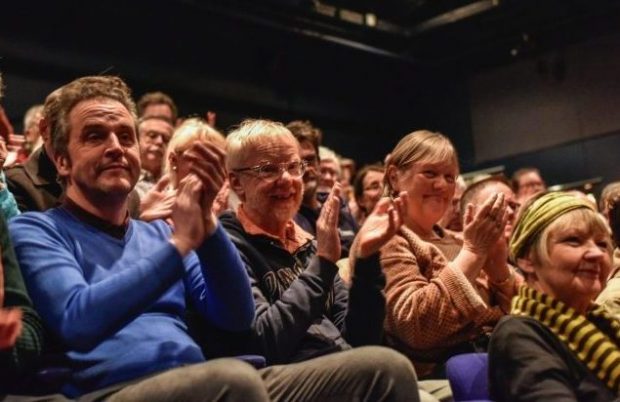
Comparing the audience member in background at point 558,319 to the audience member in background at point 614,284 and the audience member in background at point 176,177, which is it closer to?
the audience member in background at point 614,284

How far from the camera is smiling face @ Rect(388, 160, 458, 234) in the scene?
2150 mm

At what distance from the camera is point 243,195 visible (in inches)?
78.8

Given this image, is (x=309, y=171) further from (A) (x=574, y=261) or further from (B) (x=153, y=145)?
(A) (x=574, y=261)

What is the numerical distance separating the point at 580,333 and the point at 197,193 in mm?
861

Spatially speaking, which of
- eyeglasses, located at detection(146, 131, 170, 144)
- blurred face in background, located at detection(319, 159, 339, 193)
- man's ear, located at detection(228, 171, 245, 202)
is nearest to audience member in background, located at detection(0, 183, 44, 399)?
man's ear, located at detection(228, 171, 245, 202)

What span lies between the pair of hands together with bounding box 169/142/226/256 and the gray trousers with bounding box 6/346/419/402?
0.25m

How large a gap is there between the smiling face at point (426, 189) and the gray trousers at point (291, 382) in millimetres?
817

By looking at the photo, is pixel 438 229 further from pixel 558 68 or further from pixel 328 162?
pixel 558 68

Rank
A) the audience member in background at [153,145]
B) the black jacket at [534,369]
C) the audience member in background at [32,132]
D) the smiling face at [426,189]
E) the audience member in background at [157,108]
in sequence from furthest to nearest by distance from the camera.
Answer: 1. the audience member in background at [157,108]
2. the audience member in background at [153,145]
3. the audience member in background at [32,132]
4. the smiling face at [426,189]
5. the black jacket at [534,369]

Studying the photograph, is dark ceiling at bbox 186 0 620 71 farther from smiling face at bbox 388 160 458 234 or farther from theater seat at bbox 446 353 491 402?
theater seat at bbox 446 353 491 402

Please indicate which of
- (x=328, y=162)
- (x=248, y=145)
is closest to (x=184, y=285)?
(x=248, y=145)

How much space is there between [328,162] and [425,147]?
4.98ft

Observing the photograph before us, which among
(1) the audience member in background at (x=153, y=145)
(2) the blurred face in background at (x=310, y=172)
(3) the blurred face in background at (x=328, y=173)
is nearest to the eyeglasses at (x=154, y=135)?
(1) the audience member in background at (x=153, y=145)

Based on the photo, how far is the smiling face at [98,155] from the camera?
1.57 meters
